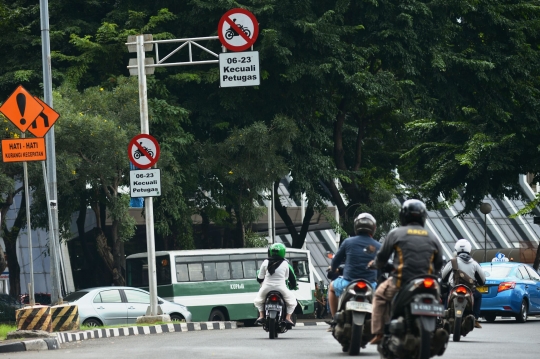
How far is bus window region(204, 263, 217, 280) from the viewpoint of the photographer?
107 ft

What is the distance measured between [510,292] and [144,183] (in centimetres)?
797

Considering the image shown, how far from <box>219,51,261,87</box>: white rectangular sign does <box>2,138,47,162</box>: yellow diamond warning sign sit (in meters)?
4.88

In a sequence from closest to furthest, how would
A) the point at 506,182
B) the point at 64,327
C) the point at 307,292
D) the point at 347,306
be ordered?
the point at 347,306
the point at 64,327
the point at 506,182
the point at 307,292

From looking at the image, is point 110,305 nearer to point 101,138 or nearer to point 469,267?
point 101,138

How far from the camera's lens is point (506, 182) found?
29234mm

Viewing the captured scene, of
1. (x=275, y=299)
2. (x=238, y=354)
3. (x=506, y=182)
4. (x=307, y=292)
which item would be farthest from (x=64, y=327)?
(x=307, y=292)

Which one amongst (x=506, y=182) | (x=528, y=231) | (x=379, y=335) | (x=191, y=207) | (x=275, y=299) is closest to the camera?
(x=379, y=335)

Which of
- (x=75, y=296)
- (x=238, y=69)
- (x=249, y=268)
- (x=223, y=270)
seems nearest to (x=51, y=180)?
(x=238, y=69)

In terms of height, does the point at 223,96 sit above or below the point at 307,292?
above

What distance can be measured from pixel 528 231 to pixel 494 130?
4222cm

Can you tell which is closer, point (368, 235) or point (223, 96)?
point (368, 235)

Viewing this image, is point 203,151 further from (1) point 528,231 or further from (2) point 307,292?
(1) point 528,231

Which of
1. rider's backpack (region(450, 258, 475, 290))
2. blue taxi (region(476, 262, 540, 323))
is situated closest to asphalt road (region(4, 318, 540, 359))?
rider's backpack (region(450, 258, 475, 290))

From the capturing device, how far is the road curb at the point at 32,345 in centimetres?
1509
